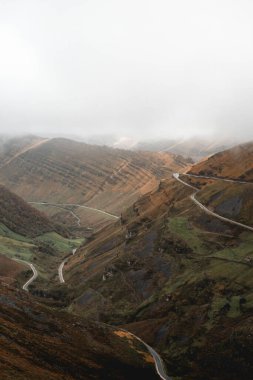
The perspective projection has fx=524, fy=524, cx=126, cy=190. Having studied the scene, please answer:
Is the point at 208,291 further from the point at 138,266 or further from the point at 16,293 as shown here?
the point at 16,293

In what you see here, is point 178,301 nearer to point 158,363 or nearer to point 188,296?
point 188,296

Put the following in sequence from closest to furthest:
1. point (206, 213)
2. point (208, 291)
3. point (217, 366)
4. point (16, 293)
A: 1. point (217, 366)
2. point (208, 291)
3. point (16, 293)
4. point (206, 213)

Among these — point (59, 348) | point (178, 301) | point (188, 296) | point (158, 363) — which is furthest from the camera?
point (188, 296)

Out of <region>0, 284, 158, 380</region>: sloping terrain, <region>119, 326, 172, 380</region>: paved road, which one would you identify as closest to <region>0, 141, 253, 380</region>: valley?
<region>119, 326, 172, 380</region>: paved road

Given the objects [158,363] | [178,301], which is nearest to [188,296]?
[178,301]

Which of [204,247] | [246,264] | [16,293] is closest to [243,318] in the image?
[246,264]
